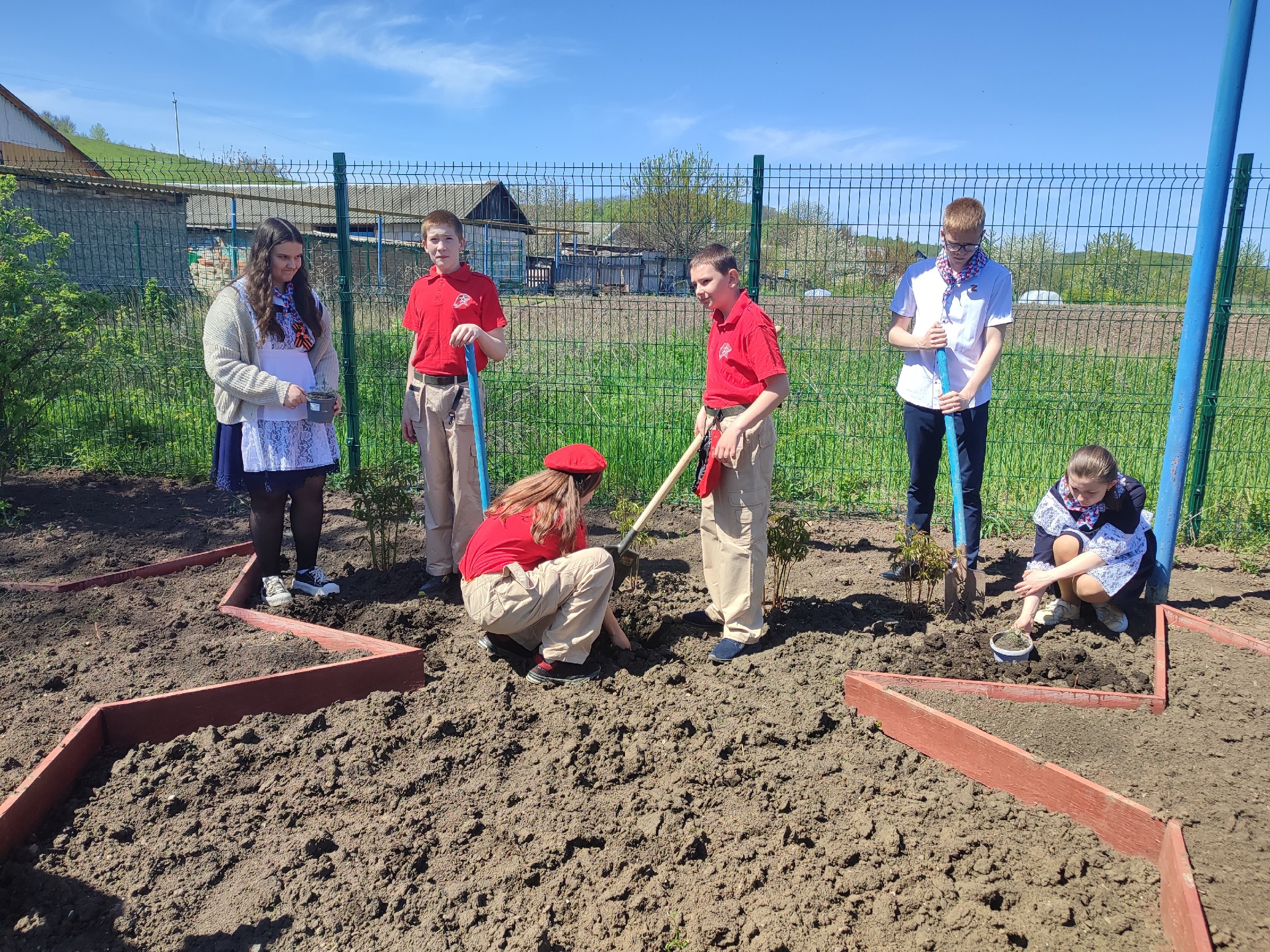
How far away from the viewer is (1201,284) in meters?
4.07

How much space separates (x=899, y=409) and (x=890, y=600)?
235 centimetres

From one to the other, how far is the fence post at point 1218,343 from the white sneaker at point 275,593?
5933 mm

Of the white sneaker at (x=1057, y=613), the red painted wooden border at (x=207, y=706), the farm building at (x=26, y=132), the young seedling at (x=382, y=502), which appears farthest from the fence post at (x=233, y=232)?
the farm building at (x=26, y=132)

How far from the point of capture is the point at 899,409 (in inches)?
255

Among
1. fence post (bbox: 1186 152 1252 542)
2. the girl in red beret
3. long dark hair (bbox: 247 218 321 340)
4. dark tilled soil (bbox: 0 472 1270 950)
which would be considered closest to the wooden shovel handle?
the girl in red beret

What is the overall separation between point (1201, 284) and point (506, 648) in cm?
383

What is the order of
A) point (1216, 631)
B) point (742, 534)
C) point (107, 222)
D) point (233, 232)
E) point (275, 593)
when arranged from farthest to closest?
point (107, 222), point (233, 232), point (275, 593), point (1216, 631), point (742, 534)

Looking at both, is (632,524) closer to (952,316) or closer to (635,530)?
(635,530)

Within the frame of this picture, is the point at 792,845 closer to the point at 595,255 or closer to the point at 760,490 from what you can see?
the point at 760,490

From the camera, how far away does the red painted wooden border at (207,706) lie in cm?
268

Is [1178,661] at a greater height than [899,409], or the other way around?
[899,409]

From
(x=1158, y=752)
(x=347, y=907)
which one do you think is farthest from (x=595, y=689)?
(x=1158, y=752)

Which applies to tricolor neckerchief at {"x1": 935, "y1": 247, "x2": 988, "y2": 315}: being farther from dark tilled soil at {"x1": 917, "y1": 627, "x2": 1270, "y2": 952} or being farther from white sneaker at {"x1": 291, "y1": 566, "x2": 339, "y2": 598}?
white sneaker at {"x1": 291, "y1": 566, "x2": 339, "y2": 598}

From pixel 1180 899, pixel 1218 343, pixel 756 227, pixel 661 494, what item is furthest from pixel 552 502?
pixel 1218 343
